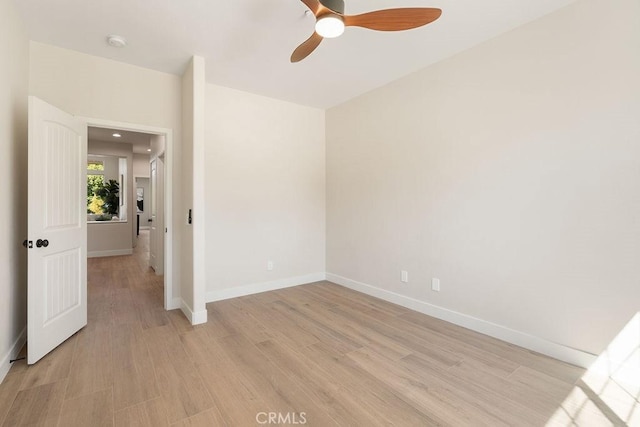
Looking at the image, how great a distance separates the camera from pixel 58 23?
99.8 inches

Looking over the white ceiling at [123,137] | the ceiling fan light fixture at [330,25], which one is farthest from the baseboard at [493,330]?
the white ceiling at [123,137]

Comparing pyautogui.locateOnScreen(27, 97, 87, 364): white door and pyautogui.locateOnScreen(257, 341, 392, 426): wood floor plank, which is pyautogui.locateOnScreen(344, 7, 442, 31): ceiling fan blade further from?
pyautogui.locateOnScreen(27, 97, 87, 364): white door

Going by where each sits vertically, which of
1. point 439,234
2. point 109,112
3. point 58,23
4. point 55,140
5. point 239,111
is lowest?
point 439,234

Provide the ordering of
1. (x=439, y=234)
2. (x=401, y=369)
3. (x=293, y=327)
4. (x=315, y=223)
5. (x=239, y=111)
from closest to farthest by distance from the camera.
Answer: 1. (x=401, y=369)
2. (x=293, y=327)
3. (x=439, y=234)
4. (x=239, y=111)
5. (x=315, y=223)

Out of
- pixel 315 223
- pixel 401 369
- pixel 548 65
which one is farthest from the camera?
pixel 315 223

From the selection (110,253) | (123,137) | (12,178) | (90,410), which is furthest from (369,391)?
(110,253)

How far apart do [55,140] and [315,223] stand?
3298 mm

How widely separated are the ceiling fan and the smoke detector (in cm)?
208

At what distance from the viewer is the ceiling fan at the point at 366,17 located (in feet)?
5.63

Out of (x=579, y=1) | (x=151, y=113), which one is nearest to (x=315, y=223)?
(x=151, y=113)

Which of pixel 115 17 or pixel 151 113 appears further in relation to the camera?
pixel 151 113

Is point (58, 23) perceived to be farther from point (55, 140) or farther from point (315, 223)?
point (315, 223)

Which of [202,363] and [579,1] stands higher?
[579,1]

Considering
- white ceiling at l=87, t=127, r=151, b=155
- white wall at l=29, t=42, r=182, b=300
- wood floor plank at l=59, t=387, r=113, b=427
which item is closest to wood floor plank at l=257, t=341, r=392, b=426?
wood floor plank at l=59, t=387, r=113, b=427
